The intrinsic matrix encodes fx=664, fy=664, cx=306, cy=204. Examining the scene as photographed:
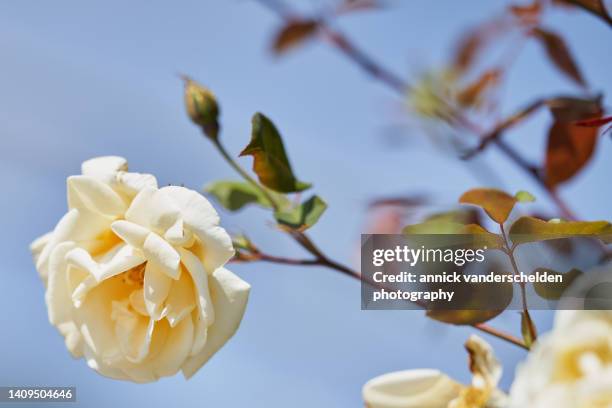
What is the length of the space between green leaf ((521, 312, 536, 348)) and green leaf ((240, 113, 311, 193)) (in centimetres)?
21

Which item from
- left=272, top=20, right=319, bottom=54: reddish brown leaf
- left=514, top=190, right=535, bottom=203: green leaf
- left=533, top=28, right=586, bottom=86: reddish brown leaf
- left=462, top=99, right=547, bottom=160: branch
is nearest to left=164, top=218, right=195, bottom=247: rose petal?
left=514, top=190, right=535, bottom=203: green leaf

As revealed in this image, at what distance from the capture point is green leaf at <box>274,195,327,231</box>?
1.59ft

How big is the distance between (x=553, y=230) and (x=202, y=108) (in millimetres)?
354

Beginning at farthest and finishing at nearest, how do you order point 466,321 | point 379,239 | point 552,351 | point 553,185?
point 553,185 → point 379,239 → point 466,321 → point 552,351

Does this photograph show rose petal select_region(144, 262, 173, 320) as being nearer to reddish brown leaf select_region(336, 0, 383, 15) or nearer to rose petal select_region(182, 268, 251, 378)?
rose petal select_region(182, 268, 251, 378)

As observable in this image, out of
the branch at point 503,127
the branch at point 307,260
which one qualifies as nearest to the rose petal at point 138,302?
the branch at point 307,260

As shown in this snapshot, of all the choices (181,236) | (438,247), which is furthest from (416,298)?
(181,236)

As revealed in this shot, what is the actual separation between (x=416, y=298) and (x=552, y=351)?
18 centimetres

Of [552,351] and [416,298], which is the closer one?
[552,351]

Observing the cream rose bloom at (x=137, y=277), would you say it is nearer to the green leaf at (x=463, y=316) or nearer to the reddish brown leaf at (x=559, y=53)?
the green leaf at (x=463, y=316)

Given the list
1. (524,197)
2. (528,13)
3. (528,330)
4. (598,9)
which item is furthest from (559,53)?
(528,330)

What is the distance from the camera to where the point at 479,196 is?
41 cm

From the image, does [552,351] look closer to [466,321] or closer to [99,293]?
[466,321]

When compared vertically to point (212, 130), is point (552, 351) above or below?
below
